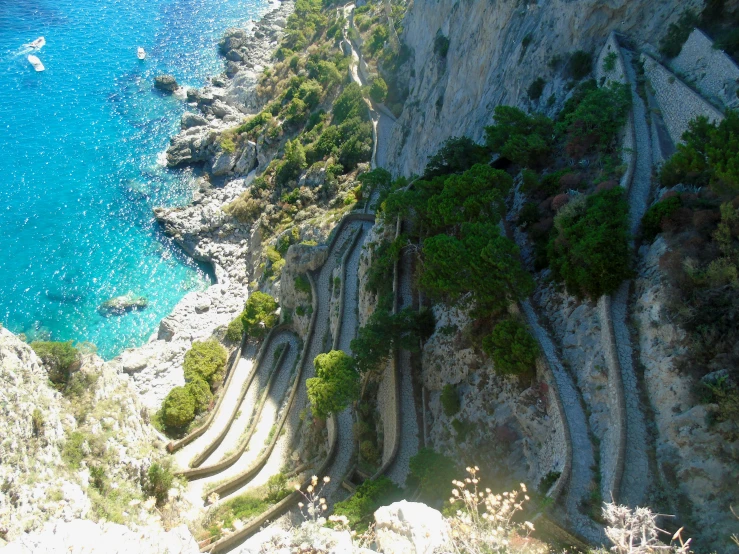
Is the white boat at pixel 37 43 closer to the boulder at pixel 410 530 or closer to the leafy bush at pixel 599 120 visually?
the leafy bush at pixel 599 120

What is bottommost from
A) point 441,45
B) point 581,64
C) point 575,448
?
point 575,448

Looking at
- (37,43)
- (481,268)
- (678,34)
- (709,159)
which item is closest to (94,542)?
(481,268)

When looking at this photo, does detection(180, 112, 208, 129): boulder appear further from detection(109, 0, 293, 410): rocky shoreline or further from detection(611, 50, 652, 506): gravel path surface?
detection(611, 50, 652, 506): gravel path surface

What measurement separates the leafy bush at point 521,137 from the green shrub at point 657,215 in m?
10.8

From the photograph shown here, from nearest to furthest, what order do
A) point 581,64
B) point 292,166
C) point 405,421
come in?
point 405,421, point 581,64, point 292,166

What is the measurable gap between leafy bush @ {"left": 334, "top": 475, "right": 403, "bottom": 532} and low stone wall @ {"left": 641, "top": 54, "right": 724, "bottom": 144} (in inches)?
955

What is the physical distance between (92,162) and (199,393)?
4782cm

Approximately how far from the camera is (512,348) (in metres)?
23.8

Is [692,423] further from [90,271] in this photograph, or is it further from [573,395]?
[90,271]

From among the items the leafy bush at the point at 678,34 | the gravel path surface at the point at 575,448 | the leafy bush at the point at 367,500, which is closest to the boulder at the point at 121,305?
the leafy bush at the point at 367,500

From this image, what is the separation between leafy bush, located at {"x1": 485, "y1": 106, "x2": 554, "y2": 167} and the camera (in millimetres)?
33781

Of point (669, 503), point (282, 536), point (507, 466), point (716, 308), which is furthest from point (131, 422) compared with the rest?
point (716, 308)

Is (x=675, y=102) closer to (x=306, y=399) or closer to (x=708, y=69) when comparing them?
(x=708, y=69)

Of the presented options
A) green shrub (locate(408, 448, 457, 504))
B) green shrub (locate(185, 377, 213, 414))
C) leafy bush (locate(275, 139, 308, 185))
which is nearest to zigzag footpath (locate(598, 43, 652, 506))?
green shrub (locate(408, 448, 457, 504))
